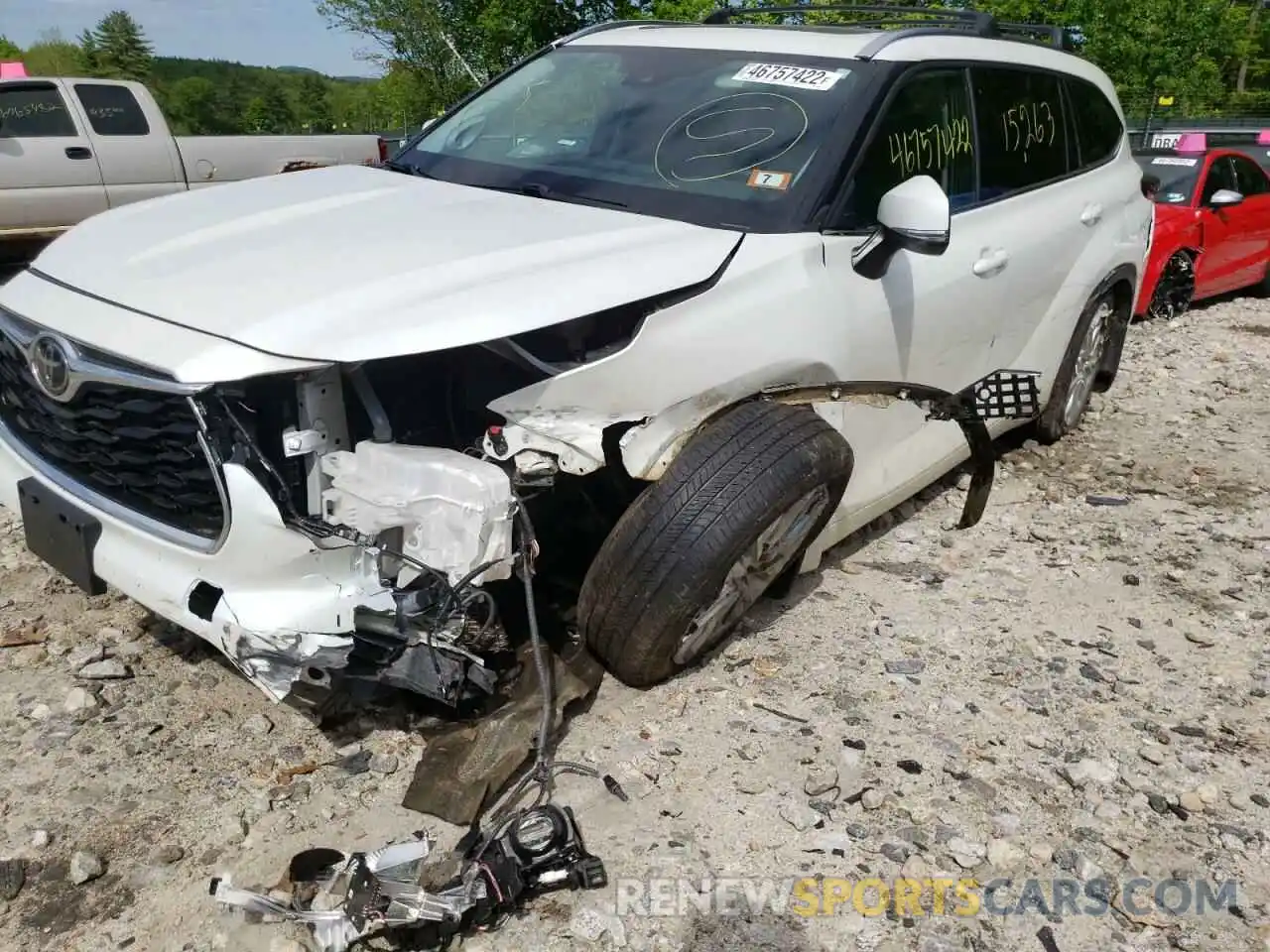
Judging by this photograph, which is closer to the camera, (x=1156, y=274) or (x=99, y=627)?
(x=99, y=627)

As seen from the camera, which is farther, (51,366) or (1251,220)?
(1251,220)

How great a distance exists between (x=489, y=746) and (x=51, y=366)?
145 cm

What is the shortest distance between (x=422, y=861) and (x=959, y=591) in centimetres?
227

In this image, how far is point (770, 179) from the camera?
3180 millimetres

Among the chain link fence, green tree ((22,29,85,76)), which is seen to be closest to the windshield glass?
the chain link fence

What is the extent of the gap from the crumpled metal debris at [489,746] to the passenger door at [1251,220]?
329 inches

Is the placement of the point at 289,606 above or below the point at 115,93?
below

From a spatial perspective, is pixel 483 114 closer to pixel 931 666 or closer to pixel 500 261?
pixel 500 261

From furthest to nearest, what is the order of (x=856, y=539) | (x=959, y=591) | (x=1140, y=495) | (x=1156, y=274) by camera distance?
1. (x=1156, y=274)
2. (x=1140, y=495)
3. (x=856, y=539)
4. (x=959, y=591)

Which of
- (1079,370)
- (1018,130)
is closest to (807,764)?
(1018,130)

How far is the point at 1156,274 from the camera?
8.20 metres

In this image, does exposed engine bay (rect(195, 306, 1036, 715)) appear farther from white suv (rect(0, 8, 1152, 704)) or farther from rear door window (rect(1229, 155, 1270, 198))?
rear door window (rect(1229, 155, 1270, 198))

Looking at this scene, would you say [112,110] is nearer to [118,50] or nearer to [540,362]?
[540,362]

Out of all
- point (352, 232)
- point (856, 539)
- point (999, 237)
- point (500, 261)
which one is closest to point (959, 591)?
point (856, 539)
